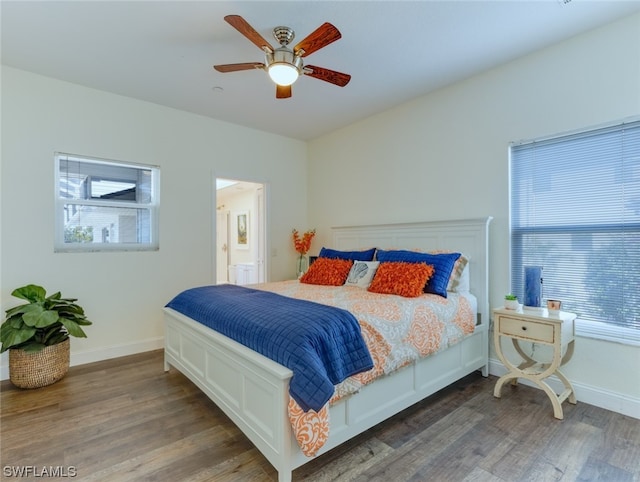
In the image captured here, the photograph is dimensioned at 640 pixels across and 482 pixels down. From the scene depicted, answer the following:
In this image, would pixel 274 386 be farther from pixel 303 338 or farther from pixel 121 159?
pixel 121 159

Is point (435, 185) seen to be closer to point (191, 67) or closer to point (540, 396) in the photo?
point (540, 396)

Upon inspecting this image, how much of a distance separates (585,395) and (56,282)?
15.8 feet

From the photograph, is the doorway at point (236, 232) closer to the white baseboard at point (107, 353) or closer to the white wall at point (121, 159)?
the white wall at point (121, 159)

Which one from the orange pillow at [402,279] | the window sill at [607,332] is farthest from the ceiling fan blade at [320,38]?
the window sill at [607,332]

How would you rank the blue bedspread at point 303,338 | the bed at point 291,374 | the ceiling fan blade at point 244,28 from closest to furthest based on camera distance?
the blue bedspread at point 303,338 → the bed at point 291,374 → the ceiling fan blade at point 244,28

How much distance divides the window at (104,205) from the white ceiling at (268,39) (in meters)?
0.85

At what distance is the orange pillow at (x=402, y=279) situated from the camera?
2706mm

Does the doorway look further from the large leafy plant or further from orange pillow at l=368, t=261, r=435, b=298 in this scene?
orange pillow at l=368, t=261, r=435, b=298

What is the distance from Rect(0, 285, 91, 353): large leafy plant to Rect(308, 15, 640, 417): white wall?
3.25m

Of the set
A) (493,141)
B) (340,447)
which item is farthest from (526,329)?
(493,141)

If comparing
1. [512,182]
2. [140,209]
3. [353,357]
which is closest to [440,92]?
[512,182]

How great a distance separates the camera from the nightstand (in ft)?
7.50

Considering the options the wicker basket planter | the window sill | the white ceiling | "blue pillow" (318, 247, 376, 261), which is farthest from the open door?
the window sill

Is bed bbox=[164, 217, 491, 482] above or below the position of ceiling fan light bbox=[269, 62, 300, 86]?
below
